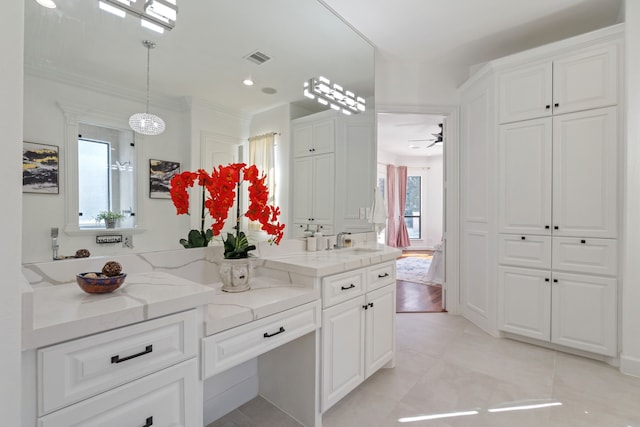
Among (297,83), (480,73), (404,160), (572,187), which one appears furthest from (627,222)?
(404,160)

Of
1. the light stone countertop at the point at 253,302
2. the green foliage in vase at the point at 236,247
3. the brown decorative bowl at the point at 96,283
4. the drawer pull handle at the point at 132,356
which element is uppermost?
the green foliage in vase at the point at 236,247

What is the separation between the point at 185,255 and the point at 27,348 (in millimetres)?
836

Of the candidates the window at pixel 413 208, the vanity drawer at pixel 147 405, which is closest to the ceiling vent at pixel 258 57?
the vanity drawer at pixel 147 405

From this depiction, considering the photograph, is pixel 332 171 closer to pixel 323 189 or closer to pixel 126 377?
pixel 323 189

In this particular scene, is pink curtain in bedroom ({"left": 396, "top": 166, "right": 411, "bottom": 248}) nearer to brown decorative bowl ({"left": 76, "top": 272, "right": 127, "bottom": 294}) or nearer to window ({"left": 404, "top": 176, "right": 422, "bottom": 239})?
window ({"left": 404, "top": 176, "right": 422, "bottom": 239})

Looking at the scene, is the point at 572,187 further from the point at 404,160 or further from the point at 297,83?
the point at 404,160

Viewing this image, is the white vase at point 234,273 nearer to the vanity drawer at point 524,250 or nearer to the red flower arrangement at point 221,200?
the red flower arrangement at point 221,200

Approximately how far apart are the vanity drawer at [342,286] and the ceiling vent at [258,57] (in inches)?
53.9

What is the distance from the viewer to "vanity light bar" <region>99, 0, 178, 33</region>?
132cm

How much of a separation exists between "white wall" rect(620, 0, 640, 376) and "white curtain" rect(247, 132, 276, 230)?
2.48 meters

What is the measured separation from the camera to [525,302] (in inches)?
107

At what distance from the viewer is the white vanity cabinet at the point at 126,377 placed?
82cm

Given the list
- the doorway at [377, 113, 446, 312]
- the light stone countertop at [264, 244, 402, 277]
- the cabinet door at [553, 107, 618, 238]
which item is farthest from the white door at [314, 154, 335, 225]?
the doorway at [377, 113, 446, 312]

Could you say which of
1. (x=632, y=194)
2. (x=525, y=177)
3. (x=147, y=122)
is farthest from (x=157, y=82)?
(x=632, y=194)
